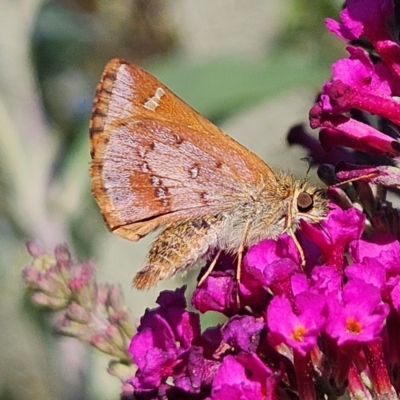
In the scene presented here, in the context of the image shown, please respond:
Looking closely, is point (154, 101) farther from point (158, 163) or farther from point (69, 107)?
point (69, 107)

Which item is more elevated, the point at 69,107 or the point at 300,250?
the point at 300,250

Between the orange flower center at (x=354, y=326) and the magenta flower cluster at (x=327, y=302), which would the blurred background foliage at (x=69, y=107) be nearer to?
the magenta flower cluster at (x=327, y=302)

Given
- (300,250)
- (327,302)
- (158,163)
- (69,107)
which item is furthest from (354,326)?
(69,107)

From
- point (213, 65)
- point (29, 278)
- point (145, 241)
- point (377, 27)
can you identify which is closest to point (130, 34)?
point (145, 241)

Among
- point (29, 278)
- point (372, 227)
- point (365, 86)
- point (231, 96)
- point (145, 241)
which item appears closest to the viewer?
point (365, 86)

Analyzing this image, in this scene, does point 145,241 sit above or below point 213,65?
below

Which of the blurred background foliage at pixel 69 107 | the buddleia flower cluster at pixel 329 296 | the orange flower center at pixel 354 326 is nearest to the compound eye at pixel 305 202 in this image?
the buddleia flower cluster at pixel 329 296

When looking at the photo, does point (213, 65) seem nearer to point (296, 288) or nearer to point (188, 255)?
point (188, 255)
